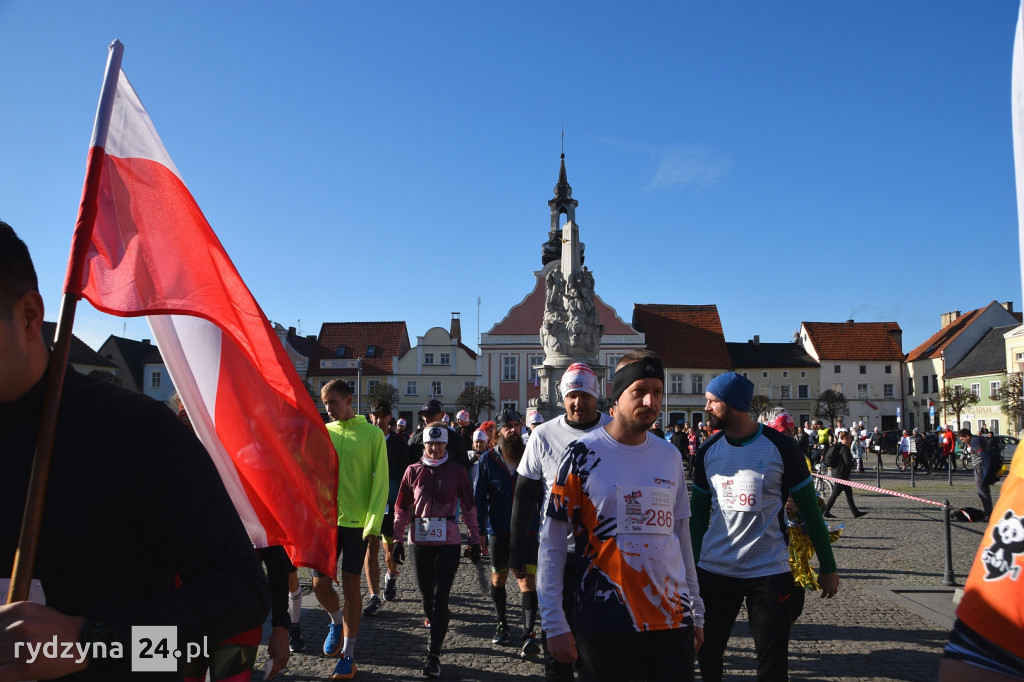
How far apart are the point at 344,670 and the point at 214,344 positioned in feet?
11.8

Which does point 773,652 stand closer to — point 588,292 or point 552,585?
point 552,585

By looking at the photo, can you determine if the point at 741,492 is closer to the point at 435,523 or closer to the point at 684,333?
the point at 435,523

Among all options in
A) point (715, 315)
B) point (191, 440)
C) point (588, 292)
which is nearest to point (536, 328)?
point (715, 315)

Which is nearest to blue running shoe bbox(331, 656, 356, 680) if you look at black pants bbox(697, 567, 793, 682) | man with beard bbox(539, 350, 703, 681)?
black pants bbox(697, 567, 793, 682)

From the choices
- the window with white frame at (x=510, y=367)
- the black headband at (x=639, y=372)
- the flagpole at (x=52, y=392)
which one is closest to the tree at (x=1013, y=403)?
the window with white frame at (x=510, y=367)

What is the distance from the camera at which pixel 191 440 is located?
1.84m

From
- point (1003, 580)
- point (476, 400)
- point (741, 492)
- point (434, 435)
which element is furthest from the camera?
point (476, 400)

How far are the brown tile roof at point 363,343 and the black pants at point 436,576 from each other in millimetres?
60523

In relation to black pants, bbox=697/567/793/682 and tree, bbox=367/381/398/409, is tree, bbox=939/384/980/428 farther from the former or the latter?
black pants, bbox=697/567/793/682

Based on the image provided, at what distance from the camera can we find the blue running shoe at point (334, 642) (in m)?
6.39

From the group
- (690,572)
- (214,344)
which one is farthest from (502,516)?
(214,344)

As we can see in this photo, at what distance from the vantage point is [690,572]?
3691 millimetres

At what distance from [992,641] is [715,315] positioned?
72.0 m

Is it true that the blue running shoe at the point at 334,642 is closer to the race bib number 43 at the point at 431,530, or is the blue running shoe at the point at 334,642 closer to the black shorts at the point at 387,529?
the race bib number 43 at the point at 431,530
